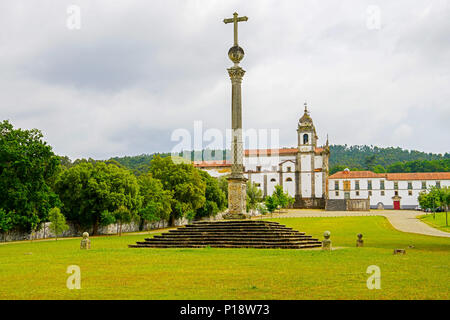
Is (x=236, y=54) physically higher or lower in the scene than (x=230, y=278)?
higher

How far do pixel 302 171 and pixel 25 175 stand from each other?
66586mm

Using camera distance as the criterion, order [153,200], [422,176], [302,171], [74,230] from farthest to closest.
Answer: [422,176] < [302,171] < [153,200] < [74,230]

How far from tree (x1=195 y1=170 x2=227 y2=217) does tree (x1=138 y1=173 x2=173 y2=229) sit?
8.06 metres

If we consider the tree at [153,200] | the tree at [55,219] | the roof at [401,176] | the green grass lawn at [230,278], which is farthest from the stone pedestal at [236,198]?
the roof at [401,176]

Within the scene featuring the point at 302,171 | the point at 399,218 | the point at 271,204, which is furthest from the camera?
the point at 302,171

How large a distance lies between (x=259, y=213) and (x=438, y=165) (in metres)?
68.4

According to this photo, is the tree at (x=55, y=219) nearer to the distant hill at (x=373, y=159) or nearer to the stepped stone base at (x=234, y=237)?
the stepped stone base at (x=234, y=237)

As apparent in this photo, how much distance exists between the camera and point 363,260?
16547 millimetres

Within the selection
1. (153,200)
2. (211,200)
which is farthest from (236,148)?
(211,200)

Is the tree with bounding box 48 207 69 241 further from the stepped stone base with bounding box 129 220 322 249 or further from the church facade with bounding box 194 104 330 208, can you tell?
the church facade with bounding box 194 104 330 208

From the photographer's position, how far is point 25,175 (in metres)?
37.4

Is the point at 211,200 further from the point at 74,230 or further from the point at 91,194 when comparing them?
the point at 91,194
